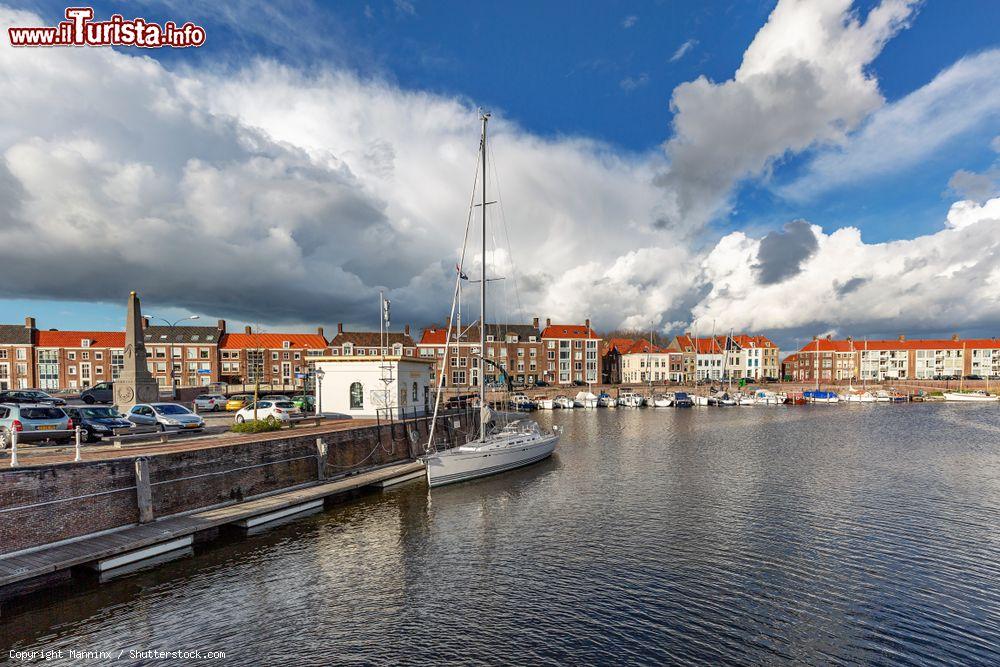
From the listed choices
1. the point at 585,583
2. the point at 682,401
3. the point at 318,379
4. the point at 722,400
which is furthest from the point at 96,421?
the point at 722,400

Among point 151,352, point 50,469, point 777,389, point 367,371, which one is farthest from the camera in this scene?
point 777,389

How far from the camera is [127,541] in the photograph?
16.6 metres

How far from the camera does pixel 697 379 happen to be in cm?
13838

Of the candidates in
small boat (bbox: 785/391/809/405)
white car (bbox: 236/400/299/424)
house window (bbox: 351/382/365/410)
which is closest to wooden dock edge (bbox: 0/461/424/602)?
white car (bbox: 236/400/299/424)

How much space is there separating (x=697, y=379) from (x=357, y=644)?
454 feet

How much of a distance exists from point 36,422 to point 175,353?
288 feet

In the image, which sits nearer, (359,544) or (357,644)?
(357,644)

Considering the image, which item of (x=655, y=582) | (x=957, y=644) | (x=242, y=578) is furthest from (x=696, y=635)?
(x=242, y=578)

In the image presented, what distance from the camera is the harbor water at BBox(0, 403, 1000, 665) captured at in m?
12.9

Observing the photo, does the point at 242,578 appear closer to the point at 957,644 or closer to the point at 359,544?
the point at 359,544

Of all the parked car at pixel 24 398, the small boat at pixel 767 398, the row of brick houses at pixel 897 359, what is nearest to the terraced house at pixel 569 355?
the small boat at pixel 767 398

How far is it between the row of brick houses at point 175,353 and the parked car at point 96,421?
67.0 metres

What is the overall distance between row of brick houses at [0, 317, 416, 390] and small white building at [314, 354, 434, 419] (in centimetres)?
6159

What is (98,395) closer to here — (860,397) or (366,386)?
(366,386)
